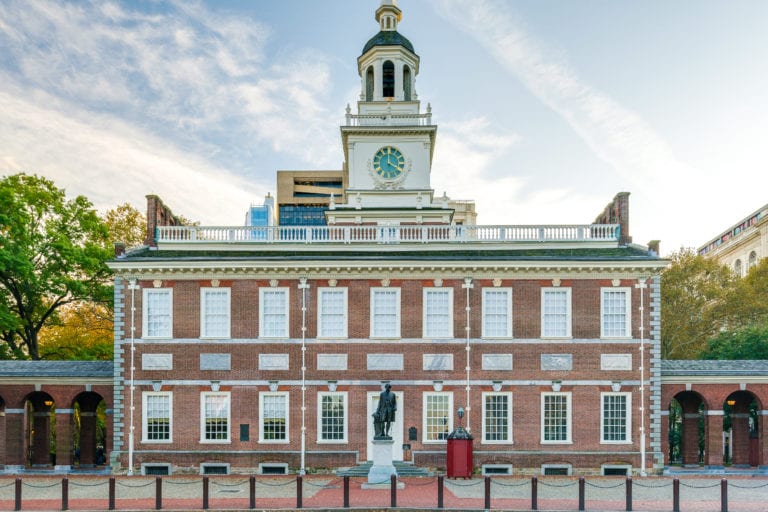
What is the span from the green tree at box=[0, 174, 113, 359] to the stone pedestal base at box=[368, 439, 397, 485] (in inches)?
824

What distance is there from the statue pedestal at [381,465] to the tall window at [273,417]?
17.8 ft

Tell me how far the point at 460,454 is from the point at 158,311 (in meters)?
13.0

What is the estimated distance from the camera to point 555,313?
94.5 ft

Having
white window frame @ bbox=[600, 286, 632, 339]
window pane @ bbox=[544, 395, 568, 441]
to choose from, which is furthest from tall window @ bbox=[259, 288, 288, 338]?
white window frame @ bbox=[600, 286, 632, 339]

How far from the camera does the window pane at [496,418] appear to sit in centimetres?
2839

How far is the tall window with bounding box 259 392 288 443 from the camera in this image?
93.5 ft

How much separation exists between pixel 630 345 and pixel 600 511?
10.4 metres

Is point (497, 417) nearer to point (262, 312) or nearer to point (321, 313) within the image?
point (321, 313)

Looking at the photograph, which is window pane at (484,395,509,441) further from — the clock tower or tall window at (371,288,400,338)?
the clock tower

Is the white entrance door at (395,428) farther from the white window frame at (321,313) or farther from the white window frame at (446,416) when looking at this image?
the white window frame at (321,313)

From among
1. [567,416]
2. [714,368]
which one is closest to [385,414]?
[567,416]

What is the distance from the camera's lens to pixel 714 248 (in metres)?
88.1

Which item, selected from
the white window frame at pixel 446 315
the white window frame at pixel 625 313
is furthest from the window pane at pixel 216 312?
the white window frame at pixel 625 313

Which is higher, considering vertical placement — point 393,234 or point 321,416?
point 393,234
